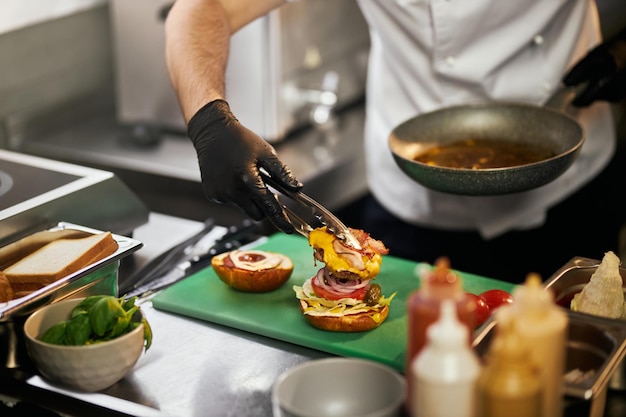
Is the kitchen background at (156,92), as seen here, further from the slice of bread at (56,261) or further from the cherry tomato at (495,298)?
the cherry tomato at (495,298)

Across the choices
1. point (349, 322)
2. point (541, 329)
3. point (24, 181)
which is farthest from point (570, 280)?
point (24, 181)

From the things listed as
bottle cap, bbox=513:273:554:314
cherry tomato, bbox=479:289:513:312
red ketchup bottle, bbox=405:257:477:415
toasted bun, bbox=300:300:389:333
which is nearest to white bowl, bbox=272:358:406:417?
red ketchup bottle, bbox=405:257:477:415

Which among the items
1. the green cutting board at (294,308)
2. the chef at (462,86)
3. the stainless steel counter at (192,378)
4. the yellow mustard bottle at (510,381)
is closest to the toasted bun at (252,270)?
the green cutting board at (294,308)

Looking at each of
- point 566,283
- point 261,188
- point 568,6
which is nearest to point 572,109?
point 568,6

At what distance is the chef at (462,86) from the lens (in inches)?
82.5

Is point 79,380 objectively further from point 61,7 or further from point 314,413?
point 61,7

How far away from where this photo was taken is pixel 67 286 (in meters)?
1.55

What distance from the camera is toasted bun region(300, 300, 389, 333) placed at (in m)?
1.62

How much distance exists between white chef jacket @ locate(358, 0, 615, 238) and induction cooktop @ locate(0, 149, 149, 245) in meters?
0.82

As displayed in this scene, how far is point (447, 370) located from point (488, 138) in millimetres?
1155

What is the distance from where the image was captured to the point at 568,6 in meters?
2.33

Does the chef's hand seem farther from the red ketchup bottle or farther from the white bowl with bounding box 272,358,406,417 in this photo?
the red ketchup bottle

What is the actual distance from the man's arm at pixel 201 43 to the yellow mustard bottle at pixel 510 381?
3.38ft

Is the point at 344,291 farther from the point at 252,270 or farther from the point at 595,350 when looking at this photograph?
the point at 595,350
